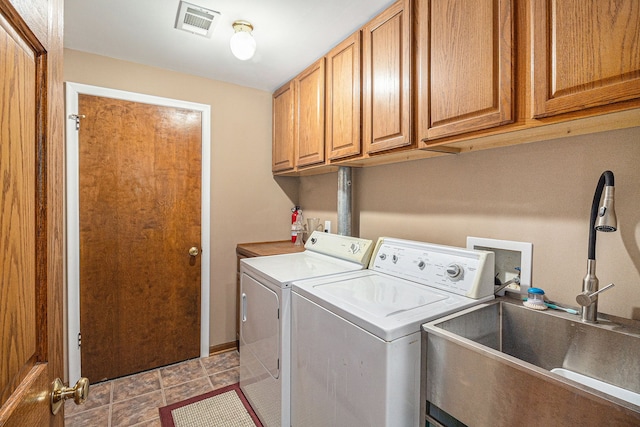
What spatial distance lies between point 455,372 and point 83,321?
2471 millimetres

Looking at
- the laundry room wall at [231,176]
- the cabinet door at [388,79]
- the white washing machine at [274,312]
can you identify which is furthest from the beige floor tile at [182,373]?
the cabinet door at [388,79]

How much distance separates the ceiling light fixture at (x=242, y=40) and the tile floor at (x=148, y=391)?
2292mm

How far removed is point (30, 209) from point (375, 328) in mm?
950

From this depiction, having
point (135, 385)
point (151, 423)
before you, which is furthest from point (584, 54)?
point (135, 385)

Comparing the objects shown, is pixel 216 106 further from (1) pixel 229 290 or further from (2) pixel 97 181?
(1) pixel 229 290

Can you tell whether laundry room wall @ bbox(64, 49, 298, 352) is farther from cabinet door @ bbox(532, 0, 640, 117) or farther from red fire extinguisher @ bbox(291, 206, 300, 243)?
cabinet door @ bbox(532, 0, 640, 117)

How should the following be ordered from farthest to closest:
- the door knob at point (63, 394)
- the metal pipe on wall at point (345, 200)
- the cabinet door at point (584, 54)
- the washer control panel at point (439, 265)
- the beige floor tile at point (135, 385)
→ the metal pipe on wall at point (345, 200) < the beige floor tile at point (135, 385) < the washer control panel at point (439, 265) < the cabinet door at point (584, 54) < the door knob at point (63, 394)

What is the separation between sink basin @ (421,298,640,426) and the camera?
0.69 meters

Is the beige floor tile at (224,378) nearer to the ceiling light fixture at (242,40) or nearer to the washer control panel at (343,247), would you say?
the washer control panel at (343,247)

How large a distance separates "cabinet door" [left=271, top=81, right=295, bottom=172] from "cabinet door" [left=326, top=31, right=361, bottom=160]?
56 centimetres

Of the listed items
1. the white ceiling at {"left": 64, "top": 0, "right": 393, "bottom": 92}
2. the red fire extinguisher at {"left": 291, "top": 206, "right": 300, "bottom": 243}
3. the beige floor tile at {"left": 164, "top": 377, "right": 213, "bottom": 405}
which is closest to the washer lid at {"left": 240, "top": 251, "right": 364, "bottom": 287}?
the red fire extinguisher at {"left": 291, "top": 206, "right": 300, "bottom": 243}

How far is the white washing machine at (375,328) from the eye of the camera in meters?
0.99

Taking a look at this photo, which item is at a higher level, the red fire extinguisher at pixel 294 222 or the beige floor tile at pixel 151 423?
the red fire extinguisher at pixel 294 222

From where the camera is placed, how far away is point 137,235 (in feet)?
7.55
